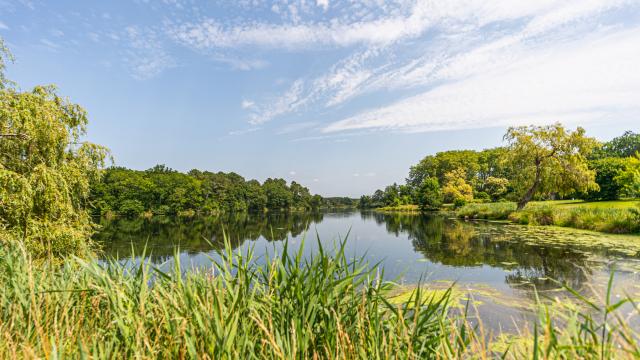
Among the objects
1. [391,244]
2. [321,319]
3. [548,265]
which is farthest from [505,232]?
[321,319]

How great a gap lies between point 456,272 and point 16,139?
14.8 metres

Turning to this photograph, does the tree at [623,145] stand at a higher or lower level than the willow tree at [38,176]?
higher

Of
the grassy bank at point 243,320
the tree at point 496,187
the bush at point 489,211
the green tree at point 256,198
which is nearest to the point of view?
the grassy bank at point 243,320

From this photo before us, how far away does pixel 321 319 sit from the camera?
9.86 ft

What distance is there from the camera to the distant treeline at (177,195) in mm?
58281

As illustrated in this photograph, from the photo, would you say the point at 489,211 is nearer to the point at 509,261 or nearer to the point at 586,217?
the point at 586,217

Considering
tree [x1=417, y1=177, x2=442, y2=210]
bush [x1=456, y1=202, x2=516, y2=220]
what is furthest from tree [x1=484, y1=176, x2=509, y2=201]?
bush [x1=456, y1=202, x2=516, y2=220]

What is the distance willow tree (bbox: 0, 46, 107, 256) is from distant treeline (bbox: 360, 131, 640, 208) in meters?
28.6

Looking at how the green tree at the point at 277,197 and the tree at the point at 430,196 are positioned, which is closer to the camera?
the tree at the point at 430,196

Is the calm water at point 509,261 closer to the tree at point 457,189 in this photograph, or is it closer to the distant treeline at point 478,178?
the distant treeline at point 478,178

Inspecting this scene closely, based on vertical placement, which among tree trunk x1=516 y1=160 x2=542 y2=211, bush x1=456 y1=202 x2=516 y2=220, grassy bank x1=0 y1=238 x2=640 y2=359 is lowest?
bush x1=456 y1=202 x2=516 y2=220

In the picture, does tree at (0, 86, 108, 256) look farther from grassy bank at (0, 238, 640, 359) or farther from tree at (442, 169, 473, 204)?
tree at (442, 169, 473, 204)

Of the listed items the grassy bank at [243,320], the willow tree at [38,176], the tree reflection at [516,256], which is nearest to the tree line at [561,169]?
the tree reflection at [516,256]

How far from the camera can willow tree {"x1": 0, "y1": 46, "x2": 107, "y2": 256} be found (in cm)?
884
